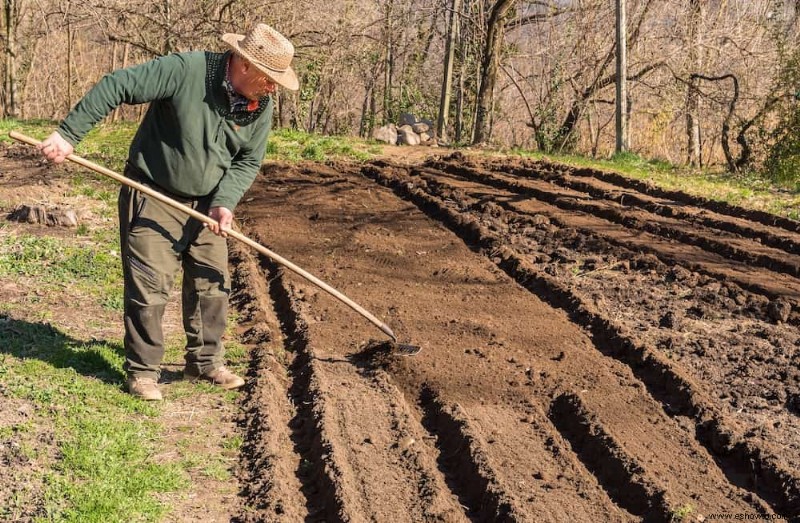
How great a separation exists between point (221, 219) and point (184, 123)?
0.58 m

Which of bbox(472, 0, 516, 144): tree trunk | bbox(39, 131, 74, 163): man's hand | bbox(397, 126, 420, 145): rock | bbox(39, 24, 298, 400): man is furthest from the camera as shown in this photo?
bbox(472, 0, 516, 144): tree trunk

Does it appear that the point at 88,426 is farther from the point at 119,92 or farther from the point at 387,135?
the point at 387,135

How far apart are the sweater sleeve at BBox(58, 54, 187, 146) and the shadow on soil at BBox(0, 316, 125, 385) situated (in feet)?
4.88

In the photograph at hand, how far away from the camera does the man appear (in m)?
4.89

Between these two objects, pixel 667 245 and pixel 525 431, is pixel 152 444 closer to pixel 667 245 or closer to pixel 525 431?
pixel 525 431

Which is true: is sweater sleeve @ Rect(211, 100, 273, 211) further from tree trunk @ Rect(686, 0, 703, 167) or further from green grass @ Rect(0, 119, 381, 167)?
tree trunk @ Rect(686, 0, 703, 167)

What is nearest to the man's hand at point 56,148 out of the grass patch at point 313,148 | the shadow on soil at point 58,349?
the shadow on soil at point 58,349

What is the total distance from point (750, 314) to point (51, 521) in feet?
18.8

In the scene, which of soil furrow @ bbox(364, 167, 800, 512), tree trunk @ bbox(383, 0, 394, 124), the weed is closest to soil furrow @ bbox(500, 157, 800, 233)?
soil furrow @ bbox(364, 167, 800, 512)

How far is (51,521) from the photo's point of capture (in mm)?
3904

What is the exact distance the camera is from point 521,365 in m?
6.27

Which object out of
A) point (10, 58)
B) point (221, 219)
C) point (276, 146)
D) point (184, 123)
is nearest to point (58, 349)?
point (221, 219)

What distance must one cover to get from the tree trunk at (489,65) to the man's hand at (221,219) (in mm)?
13817

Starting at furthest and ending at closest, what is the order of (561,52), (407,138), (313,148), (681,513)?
(561,52) < (407,138) < (313,148) < (681,513)
